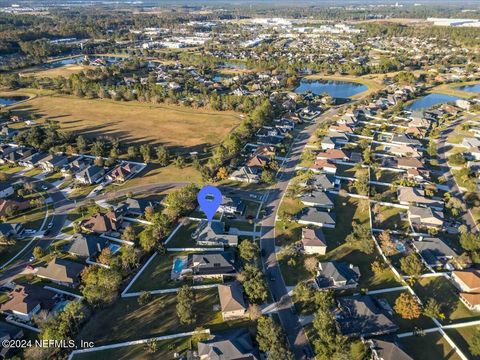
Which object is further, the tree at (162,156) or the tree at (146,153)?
the tree at (146,153)

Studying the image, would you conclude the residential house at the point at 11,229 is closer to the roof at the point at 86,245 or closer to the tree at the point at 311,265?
the roof at the point at 86,245

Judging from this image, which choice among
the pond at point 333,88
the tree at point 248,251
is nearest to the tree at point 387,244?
the tree at point 248,251

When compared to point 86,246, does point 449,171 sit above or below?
below

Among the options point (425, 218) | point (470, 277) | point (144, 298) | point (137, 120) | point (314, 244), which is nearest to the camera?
point (144, 298)

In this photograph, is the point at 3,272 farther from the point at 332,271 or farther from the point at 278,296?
the point at 332,271

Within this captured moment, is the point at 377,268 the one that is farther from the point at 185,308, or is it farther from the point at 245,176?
the point at 245,176

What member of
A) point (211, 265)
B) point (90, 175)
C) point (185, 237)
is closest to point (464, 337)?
point (211, 265)
